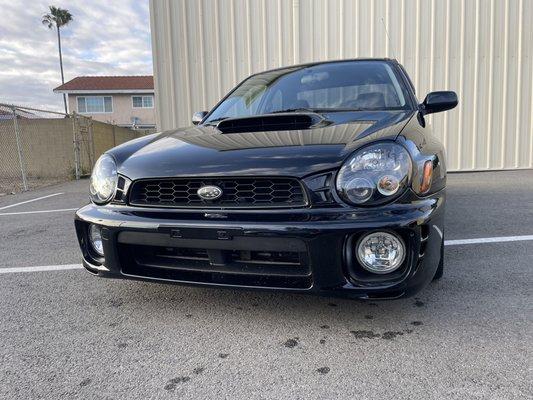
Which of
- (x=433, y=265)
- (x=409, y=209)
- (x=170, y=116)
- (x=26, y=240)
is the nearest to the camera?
(x=409, y=209)

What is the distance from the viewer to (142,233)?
7.11ft

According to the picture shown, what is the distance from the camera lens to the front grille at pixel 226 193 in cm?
203

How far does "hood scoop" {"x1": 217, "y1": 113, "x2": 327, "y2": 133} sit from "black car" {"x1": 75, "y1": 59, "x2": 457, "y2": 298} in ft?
0.07

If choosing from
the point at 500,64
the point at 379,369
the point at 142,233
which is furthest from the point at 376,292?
the point at 500,64

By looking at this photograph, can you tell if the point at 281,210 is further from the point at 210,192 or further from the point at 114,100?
the point at 114,100

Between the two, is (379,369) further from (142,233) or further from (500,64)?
(500,64)

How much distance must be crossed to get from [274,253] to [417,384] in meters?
0.81

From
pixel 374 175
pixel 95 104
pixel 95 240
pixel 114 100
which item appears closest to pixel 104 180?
pixel 95 240

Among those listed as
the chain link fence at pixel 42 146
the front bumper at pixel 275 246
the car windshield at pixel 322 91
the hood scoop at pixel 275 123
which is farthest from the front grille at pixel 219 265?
the chain link fence at pixel 42 146

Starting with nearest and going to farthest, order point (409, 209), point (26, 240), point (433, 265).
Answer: point (409, 209) → point (433, 265) → point (26, 240)

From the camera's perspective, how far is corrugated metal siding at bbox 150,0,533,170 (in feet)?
28.3

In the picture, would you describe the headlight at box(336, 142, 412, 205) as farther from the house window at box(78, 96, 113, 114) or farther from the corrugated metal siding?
the house window at box(78, 96, 113, 114)

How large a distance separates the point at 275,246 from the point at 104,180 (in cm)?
108

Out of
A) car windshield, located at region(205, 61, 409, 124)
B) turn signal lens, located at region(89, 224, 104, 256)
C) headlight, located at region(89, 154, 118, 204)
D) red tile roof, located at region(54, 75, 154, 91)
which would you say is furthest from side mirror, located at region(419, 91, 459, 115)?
red tile roof, located at region(54, 75, 154, 91)
